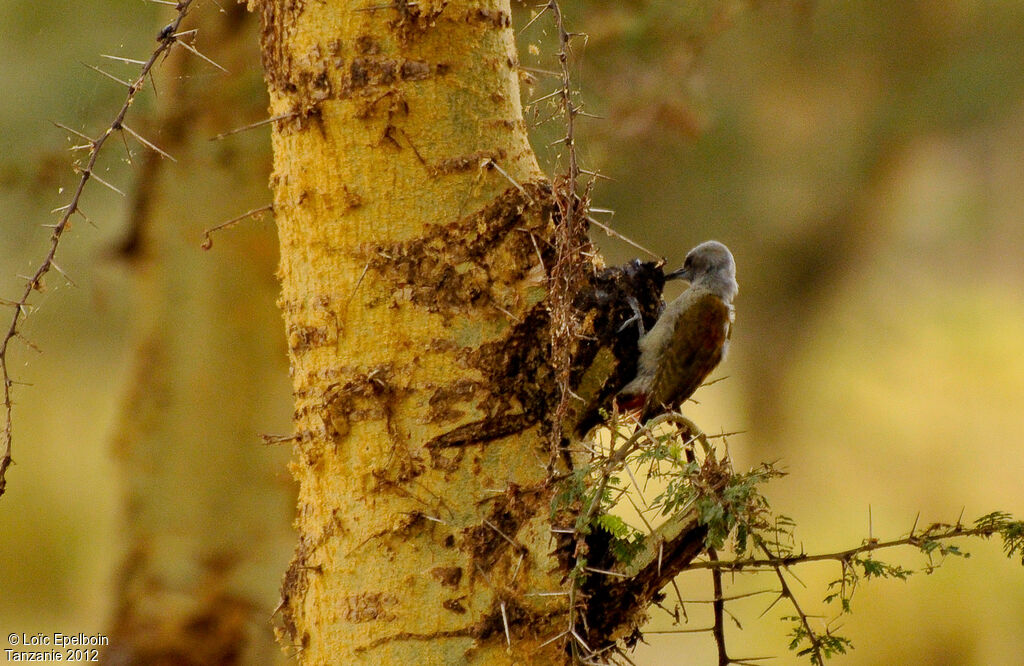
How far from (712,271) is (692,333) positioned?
0.79ft

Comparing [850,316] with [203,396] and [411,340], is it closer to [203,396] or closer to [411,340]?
[203,396]

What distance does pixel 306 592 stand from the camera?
152cm

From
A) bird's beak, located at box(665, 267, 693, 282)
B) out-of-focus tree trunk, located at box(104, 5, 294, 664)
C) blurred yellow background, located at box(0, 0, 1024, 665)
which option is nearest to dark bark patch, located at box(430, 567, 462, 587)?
bird's beak, located at box(665, 267, 693, 282)

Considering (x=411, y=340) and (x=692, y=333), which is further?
(x=692, y=333)

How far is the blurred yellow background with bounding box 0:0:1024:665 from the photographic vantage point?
7.43 m

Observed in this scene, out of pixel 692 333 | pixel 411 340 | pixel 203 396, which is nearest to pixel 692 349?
pixel 692 333

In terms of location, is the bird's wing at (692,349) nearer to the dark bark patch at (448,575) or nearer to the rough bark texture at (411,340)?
the rough bark texture at (411,340)

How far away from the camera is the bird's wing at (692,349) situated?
2479mm

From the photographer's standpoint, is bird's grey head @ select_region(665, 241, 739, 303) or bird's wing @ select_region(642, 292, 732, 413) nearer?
bird's wing @ select_region(642, 292, 732, 413)

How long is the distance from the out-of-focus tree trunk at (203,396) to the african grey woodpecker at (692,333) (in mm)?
1559

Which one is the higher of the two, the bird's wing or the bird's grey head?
the bird's grey head

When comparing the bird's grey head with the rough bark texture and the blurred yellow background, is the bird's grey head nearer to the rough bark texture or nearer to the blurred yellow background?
the rough bark texture

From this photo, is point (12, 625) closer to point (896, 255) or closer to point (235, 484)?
point (235, 484)

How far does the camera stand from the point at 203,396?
336cm
